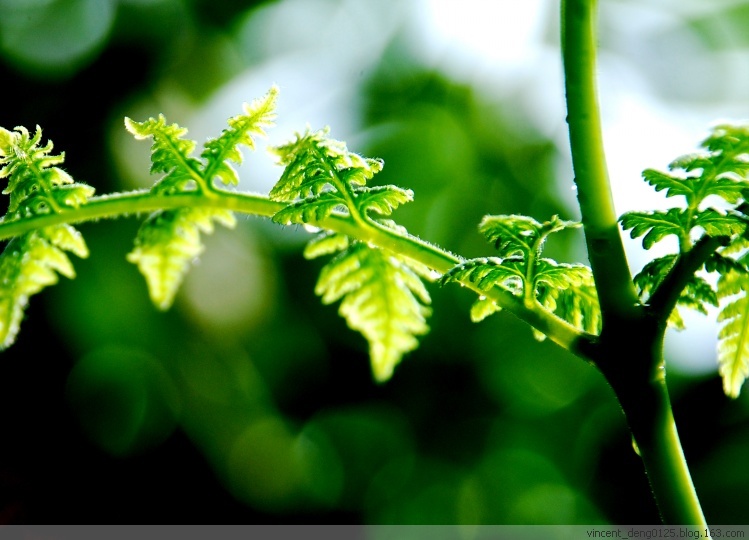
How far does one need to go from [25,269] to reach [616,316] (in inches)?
41.7

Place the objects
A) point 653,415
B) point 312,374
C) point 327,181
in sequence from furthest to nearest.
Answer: point 312,374
point 327,181
point 653,415

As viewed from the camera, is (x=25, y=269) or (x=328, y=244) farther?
(x=328, y=244)

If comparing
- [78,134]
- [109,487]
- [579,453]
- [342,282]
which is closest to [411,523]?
[579,453]

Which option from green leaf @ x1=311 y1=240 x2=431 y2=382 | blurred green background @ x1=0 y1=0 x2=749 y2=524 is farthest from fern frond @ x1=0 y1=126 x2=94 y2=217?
blurred green background @ x1=0 y1=0 x2=749 y2=524

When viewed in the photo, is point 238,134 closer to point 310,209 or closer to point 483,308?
point 310,209

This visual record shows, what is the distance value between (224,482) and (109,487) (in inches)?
59.7

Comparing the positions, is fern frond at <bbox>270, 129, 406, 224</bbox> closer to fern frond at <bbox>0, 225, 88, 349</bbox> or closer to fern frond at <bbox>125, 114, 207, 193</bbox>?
fern frond at <bbox>125, 114, 207, 193</bbox>

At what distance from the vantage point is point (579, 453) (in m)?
8.98

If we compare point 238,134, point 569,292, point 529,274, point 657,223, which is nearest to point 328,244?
point 238,134

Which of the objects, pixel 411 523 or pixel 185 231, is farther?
pixel 411 523

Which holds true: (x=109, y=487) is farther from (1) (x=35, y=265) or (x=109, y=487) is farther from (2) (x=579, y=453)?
(1) (x=35, y=265)

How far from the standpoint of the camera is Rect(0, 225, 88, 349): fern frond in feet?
3.74

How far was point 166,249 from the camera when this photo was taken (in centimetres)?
118

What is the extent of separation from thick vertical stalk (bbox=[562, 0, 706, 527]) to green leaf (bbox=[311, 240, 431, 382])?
338mm
